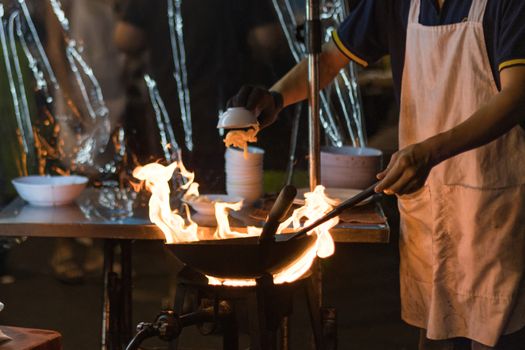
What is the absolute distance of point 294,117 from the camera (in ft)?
12.3

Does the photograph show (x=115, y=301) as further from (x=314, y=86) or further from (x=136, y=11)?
(x=136, y=11)

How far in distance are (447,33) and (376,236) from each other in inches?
30.4

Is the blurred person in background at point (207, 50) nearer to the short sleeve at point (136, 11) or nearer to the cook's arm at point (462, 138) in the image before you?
the short sleeve at point (136, 11)

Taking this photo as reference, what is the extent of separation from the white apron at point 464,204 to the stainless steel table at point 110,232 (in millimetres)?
237

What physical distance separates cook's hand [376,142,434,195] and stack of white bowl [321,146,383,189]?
105 cm

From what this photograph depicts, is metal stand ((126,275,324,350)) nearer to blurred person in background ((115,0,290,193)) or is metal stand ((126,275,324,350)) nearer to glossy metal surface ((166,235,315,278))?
glossy metal surface ((166,235,315,278))

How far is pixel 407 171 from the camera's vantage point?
6.86 feet

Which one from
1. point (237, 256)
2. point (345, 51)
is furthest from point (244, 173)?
point (237, 256)

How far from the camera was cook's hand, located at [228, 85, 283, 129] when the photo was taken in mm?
2701

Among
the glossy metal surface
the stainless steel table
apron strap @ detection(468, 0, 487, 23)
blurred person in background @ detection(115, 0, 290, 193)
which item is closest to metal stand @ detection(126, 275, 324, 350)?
the glossy metal surface

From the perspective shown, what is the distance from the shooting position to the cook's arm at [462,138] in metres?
2.10

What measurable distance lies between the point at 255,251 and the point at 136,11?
2094mm

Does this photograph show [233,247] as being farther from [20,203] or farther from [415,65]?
[20,203]

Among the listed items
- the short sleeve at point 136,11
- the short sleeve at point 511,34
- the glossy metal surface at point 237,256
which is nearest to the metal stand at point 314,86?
the glossy metal surface at point 237,256
